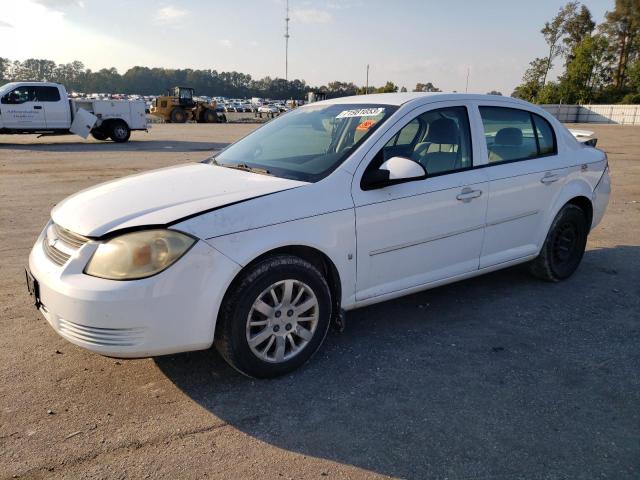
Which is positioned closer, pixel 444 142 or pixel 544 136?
pixel 444 142

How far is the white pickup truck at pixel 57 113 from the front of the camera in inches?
745

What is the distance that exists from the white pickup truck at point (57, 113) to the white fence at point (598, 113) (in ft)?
158

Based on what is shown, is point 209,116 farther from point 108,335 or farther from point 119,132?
point 108,335

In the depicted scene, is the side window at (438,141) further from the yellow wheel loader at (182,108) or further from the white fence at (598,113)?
the white fence at (598,113)

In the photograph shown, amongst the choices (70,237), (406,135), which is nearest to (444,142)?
(406,135)

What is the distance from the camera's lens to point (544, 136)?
4.75 metres

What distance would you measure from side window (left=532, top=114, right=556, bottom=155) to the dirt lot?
50.7 inches

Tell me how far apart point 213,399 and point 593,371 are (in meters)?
2.34

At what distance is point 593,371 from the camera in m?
3.39

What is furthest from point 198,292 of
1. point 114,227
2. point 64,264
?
point 64,264

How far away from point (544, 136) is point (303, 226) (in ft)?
9.03

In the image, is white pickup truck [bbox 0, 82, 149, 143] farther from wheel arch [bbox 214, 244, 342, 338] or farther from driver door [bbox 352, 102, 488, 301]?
wheel arch [bbox 214, 244, 342, 338]

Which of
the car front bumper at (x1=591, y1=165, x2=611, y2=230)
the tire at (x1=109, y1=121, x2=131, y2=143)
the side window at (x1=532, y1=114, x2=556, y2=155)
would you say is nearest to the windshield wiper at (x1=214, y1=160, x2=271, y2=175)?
the side window at (x1=532, y1=114, x2=556, y2=155)

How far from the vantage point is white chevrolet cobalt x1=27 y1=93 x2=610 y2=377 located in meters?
2.79
